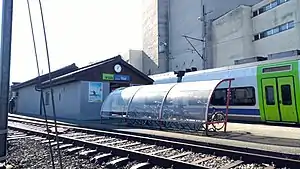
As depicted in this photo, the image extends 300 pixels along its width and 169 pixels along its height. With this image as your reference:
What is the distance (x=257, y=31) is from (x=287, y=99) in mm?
23457

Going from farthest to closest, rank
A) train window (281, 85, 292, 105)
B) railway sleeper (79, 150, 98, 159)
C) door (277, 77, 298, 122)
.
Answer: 1. train window (281, 85, 292, 105)
2. door (277, 77, 298, 122)
3. railway sleeper (79, 150, 98, 159)

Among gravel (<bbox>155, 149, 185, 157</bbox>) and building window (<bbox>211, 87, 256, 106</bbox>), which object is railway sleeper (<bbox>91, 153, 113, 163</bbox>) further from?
building window (<bbox>211, 87, 256, 106</bbox>)

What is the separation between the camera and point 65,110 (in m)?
22.2

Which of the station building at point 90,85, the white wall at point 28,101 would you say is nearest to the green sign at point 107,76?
the station building at point 90,85

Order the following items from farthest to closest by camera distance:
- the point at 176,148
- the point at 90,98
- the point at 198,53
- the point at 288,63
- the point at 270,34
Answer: the point at 198,53, the point at 270,34, the point at 90,98, the point at 288,63, the point at 176,148

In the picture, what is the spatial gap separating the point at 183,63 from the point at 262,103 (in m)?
32.5

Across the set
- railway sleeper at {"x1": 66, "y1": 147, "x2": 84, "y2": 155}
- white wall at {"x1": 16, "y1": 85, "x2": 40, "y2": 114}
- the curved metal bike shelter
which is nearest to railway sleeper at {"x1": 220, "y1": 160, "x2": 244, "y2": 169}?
railway sleeper at {"x1": 66, "y1": 147, "x2": 84, "y2": 155}

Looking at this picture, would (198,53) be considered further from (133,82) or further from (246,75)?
(246,75)

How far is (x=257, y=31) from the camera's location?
34781 mm

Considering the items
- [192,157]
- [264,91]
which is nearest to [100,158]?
[192,157]

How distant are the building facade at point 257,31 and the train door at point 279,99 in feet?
51.6

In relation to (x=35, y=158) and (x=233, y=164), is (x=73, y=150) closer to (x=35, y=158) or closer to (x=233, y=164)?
(x=35, y=158)

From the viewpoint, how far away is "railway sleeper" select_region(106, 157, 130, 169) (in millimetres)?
6721

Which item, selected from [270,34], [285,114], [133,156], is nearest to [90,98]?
[285,114]
